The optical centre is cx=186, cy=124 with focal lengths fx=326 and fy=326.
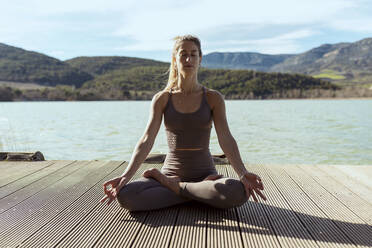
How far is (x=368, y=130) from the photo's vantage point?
12.9 m

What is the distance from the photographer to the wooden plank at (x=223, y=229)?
166cm

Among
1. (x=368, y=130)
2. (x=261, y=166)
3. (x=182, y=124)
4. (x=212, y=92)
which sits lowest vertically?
(x=368, y=130)

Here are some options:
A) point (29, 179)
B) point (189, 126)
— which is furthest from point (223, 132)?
point (29, 179)

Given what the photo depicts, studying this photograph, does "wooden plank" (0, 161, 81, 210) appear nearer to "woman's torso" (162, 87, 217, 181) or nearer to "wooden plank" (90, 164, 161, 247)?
"wooden plank" (90, 164, 161, 247)

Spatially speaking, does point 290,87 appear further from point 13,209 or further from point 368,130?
point 13,209

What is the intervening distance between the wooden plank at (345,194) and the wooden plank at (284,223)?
42 cm

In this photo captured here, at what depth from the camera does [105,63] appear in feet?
191

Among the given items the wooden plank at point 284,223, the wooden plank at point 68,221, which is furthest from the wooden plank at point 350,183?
the wooden plank at point 68,221

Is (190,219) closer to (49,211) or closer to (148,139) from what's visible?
(148,139)

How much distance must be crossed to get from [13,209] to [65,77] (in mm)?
51019

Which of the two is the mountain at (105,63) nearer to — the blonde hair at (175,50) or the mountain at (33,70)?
the mountain at (33,70)

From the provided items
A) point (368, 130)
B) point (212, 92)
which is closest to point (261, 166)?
point (212, 92)

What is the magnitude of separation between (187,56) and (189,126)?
0.47 meters

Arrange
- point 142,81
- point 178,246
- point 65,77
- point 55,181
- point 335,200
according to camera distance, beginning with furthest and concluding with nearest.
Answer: point 65,77
point 142,81
point 55,181
point 335,200
point 178,246
